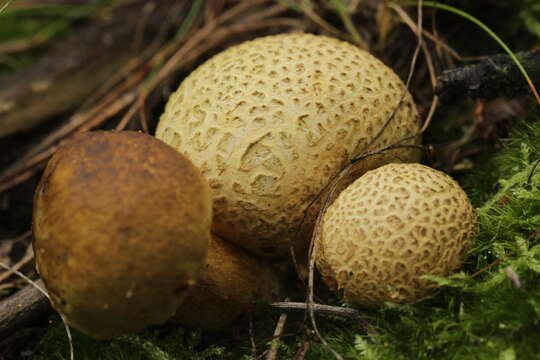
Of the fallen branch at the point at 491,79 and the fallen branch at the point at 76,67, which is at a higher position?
the fallen branch at the point at 491,79

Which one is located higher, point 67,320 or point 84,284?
point 84,284

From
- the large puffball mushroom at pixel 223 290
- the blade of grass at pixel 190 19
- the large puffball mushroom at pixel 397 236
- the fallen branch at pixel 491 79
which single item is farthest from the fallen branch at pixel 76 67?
the large puffball mushroom at pixel 397 236

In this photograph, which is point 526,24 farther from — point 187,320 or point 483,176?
point 187,320

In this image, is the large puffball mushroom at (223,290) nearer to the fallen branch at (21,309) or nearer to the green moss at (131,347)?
the green moss at (131,347)

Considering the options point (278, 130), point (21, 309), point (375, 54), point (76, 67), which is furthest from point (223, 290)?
point (76, 67)

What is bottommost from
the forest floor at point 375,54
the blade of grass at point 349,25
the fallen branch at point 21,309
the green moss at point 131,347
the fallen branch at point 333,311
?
the green moss at point 131,347

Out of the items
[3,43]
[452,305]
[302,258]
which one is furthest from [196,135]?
[3,43]

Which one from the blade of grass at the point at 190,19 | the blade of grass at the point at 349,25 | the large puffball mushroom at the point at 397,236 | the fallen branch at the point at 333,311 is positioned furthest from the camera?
the blade of grass at the point at 190,19

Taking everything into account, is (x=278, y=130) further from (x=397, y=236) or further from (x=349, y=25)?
(x=349, y=25)

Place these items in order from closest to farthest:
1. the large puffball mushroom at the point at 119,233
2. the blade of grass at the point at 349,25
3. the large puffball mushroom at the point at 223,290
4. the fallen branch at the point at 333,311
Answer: the large puffball mushroom at the point at 119,233 < the fallen branch at the point at 333,311 < the large puffball mushroom at the point at 223,290 < the blade of grass at the point at 349,25
